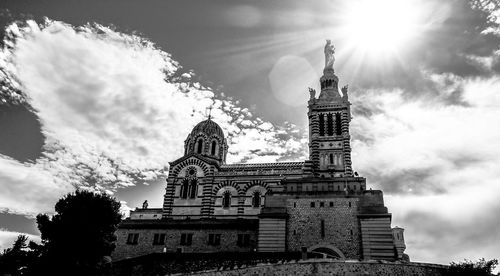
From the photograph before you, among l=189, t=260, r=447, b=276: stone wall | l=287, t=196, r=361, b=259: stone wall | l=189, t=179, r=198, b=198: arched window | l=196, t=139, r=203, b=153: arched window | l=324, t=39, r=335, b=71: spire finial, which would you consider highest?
l=324, t=39, r=335, b=71: spire finial

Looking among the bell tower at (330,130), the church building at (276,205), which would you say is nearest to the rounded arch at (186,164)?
the church building at (276,205)

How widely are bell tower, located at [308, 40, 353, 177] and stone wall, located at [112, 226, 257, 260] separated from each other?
1508 centimetres

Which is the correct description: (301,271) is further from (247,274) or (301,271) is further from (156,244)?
(156,244)

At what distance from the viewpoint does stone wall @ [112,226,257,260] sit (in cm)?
3603

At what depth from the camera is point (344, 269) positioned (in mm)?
24219

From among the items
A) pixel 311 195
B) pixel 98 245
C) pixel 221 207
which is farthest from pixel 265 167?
pixel 98 245

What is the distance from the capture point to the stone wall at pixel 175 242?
36.0 metres

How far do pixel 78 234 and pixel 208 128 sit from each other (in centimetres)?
2765

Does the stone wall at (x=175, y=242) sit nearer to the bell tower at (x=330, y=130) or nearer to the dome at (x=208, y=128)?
the bell tower at (x=330, y=130)

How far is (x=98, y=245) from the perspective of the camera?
29484mm

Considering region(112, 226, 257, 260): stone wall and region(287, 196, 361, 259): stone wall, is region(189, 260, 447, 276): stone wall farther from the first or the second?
region(112, 226, 257, 260): stone wall

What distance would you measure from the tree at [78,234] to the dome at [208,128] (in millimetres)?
23339

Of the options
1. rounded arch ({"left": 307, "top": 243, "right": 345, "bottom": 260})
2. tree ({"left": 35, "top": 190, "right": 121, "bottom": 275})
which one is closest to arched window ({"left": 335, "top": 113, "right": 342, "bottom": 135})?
rounded arch ({"left": 307, "top": 243, "right": 345, "bottom": 260})


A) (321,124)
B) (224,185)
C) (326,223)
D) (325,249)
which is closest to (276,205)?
(326,223)
